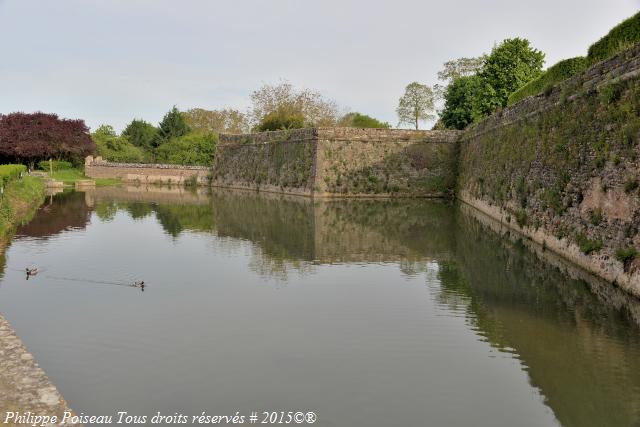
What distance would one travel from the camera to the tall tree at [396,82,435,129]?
64812 millimetres

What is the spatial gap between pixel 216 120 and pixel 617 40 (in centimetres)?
7369

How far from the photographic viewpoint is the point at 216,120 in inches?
3280

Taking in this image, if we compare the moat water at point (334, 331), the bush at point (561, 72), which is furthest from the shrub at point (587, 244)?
the bush at point (561, 72)

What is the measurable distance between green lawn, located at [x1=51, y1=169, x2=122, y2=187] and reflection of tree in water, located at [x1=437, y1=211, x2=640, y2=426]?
1795 inches

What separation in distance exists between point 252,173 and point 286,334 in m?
39.7

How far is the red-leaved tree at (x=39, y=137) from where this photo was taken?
5366cm

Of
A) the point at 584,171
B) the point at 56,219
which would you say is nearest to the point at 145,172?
the point at 56,219

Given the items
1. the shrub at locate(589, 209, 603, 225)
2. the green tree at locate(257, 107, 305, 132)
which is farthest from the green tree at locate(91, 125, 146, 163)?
the shrub at locate(589, 209, 603, 225)

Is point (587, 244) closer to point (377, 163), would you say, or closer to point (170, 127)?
Result: point (377, 163)

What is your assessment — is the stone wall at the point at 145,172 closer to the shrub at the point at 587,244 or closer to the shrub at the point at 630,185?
the shrub at the point at 587,244

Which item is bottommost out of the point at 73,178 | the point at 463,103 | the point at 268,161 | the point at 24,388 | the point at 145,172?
the point at 24,388

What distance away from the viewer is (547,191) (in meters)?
15.4

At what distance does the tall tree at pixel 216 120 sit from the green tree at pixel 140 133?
5.95 m

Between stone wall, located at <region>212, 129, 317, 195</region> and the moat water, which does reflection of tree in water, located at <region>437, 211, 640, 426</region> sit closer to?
the moat water
